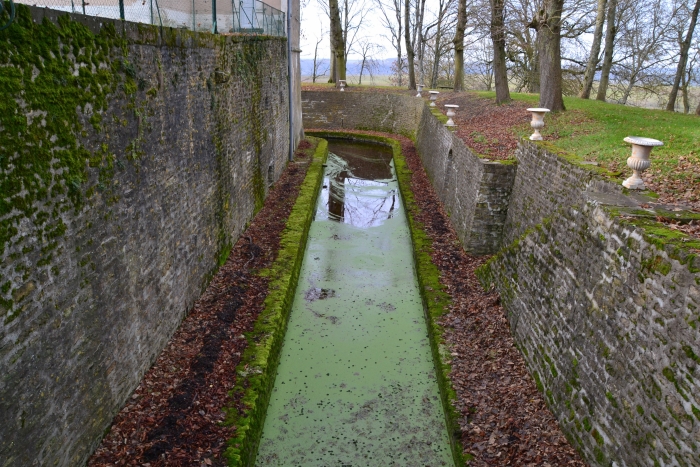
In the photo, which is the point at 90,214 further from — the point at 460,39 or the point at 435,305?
the point at 460,39

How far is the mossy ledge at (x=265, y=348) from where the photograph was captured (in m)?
5.90

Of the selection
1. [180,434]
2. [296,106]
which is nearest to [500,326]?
[180,434]

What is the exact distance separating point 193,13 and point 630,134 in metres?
9.21

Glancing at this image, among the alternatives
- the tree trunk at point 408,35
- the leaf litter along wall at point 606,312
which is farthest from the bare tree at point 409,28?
the leaf litter along wall at point 606,312

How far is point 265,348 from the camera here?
7480mm

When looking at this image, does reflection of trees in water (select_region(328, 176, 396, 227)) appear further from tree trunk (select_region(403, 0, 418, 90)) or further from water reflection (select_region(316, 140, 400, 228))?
tree trunk (select_region(403, 0, 418, 90))

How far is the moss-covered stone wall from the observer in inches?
167

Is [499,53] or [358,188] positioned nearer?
[358,188]

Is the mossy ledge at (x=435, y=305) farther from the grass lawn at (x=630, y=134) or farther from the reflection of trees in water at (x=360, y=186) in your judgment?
the grass lawn at (x=630, y=134)

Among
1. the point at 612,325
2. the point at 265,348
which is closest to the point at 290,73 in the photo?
the point at 265,348

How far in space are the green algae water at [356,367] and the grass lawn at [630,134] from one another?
400 centimetres

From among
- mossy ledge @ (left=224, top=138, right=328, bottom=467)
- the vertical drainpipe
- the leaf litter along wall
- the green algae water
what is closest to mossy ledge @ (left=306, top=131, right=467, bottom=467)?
the green algae water

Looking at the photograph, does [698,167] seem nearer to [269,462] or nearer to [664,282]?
[664,282]

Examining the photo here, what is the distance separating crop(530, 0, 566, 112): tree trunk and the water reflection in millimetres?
5394
